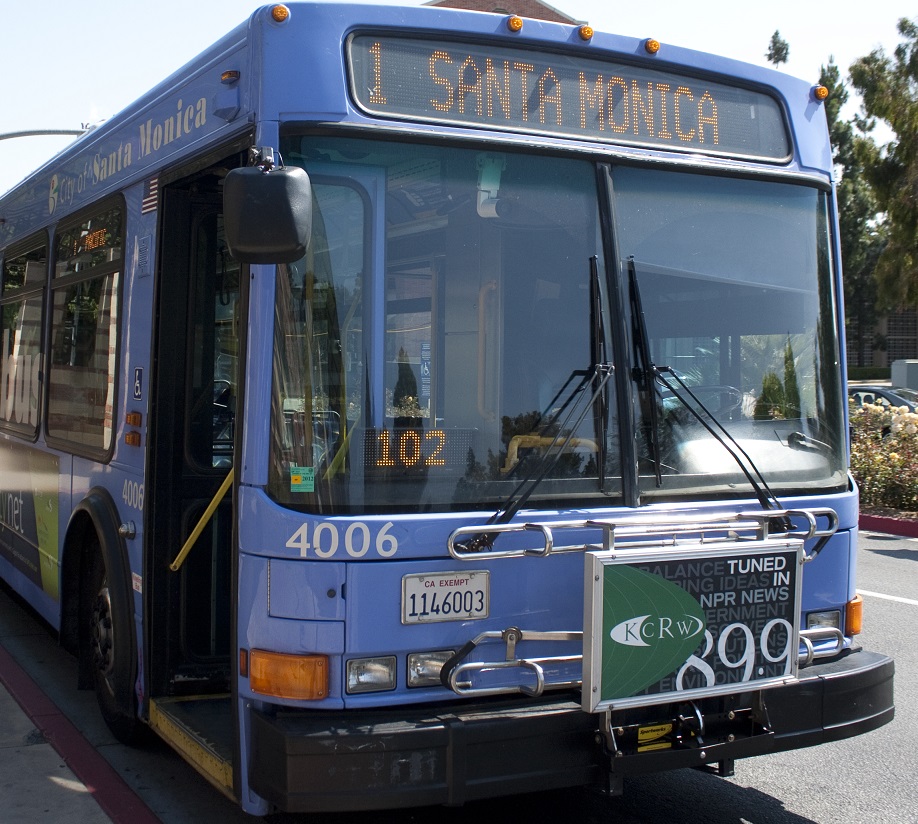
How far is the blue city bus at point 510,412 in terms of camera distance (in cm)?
368

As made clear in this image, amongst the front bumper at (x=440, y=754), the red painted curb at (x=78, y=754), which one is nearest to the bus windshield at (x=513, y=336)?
the front bumper at (x=440, y=754)

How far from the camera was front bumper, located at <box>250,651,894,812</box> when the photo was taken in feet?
11.6

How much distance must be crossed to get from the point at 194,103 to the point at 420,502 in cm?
195

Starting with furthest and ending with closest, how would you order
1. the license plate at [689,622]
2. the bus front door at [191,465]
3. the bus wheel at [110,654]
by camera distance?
1. the bus wheel at [110,654]
2. the bus front door at [191,465]
3. the license plate at [689,622]

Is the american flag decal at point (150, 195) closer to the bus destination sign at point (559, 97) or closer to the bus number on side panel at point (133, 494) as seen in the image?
the bus number on side panel at point (133, 494)

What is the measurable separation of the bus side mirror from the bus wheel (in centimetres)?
226

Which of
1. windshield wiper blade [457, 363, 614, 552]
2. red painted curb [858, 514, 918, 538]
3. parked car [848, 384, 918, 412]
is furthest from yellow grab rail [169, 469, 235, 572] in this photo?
parked car [848, 384, 918, 412]

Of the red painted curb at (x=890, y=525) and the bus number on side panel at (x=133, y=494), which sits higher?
the bus number on side panel at (x=133, y=494)

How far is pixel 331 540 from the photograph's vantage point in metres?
3.67

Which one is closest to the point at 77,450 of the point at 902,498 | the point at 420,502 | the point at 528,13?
the point at 420,502

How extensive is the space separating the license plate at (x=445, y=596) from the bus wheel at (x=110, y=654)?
1886mm

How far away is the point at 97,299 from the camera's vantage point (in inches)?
227

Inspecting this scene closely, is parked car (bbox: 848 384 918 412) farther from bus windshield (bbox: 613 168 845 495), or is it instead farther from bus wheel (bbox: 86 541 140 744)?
bus wheel (bbox: 86 541 140 744)

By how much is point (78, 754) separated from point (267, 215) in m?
3.02
